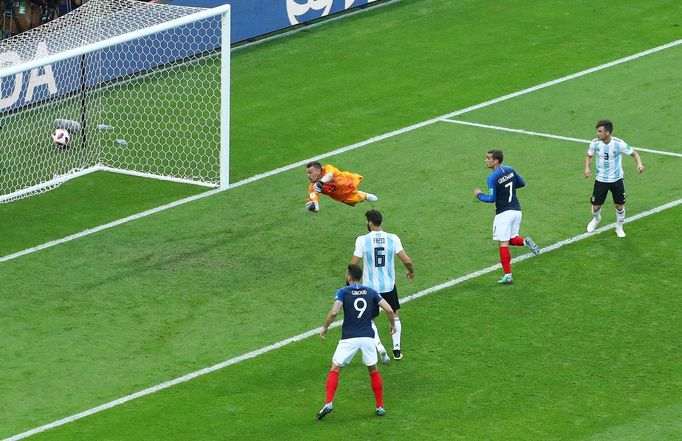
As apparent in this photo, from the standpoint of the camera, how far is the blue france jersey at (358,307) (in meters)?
16.0

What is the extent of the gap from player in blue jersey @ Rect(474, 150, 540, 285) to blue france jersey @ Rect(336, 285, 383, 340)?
398 cm

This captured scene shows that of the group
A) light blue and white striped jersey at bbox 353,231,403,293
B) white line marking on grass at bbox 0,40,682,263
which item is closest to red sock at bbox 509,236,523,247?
light blue and white striped jersey at bbox 353,231,403,293

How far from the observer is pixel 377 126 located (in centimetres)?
Answer: 2664

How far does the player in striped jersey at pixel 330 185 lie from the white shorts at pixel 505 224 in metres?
2.07

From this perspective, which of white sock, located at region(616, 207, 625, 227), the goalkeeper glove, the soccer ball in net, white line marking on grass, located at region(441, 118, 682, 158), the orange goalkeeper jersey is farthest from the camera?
white line marking on grass, located at region(441, 118, 682, 158)

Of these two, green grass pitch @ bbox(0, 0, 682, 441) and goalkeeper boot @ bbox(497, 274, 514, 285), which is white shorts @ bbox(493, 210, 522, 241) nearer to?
goalkeeper boot @ bbox(497, 274, 514, 285)

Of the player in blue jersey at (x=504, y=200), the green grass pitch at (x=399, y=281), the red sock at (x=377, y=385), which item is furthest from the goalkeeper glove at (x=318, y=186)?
the red sock at (x=377, y=385)

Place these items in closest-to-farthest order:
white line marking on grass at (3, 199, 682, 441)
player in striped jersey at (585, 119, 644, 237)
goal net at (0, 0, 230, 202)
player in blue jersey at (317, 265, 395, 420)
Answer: player in blue jersey at (317, 265, 395, 420)
white line marking on grass at (3, 199, 682, 441)
player in striped jersey at (585, 119, 644, 237)
goal net at (0, 0, 230, 202)

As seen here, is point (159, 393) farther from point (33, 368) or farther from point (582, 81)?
point (582, 81)

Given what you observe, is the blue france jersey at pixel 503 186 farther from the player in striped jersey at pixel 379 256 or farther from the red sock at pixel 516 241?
the player in striped jersey at pixel 379 256

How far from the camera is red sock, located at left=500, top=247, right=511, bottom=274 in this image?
19702 millimetres

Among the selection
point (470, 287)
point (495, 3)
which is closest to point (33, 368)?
point (470, 287)

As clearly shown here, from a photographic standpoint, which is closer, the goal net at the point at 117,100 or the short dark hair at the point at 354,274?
the short dark hair at the point at 354,274

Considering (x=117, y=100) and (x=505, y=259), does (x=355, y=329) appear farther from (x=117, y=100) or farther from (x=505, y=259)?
(x=117, y=100)
